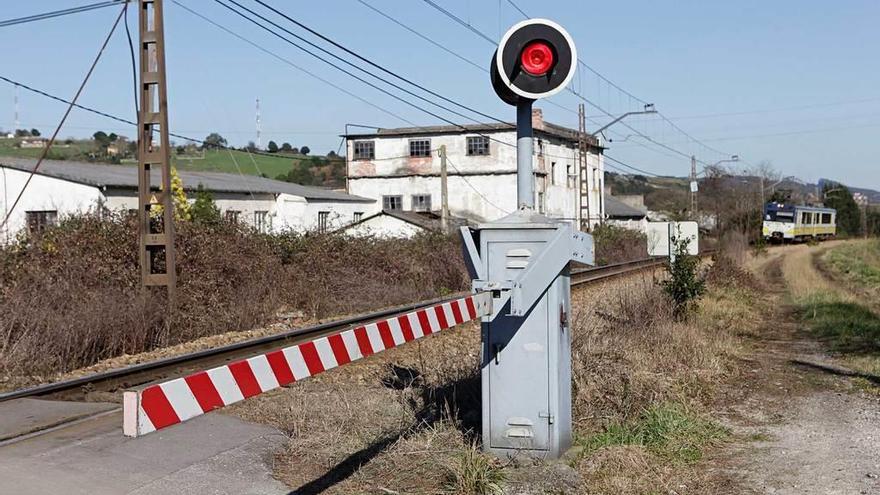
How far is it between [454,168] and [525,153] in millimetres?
52276

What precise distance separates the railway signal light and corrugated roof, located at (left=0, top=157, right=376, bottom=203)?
27.4 meters

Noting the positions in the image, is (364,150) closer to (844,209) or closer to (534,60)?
(534,60)

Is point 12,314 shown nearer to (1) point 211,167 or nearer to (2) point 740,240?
(2) point 740,240

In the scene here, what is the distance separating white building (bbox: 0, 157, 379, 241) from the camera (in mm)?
31580

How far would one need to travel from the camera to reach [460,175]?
59.0 m

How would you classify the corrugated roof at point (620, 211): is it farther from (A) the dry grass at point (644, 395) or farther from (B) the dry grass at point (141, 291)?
(A) the dry grass at point (644, 395)

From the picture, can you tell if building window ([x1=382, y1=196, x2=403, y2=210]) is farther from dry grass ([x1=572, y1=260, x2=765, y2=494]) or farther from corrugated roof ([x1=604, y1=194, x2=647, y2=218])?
dry grass ([x1=572, y1=260, x2=765, y2=494])

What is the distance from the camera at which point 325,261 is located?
2336cm

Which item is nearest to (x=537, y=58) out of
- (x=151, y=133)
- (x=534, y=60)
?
(x=534, y=60)

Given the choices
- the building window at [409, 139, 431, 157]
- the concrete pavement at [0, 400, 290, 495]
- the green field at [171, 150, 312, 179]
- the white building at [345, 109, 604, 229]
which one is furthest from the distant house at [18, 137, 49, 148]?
the concrete pavement at [0, 400, 290, 495]

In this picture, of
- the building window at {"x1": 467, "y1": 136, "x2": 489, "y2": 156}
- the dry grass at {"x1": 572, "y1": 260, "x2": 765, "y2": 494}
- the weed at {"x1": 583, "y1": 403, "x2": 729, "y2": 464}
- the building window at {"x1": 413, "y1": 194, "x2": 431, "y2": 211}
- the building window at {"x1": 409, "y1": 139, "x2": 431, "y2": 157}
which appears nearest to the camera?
the dry grass at {"x1": 572, "y1": 260, "x2": 765, "y2": 494}

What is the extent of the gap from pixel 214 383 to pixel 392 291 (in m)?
19.6

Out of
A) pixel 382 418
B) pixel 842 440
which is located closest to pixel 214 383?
pixel 382 418

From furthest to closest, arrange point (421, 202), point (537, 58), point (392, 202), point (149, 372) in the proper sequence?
point (392, 202), point (421, 202), point (149, 372), point (537, 58)
